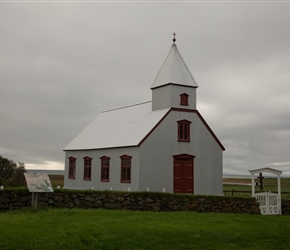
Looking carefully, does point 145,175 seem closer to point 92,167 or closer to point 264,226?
point 92,167

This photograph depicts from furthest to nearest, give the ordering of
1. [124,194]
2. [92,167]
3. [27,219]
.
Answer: [92,167]
[124,194]
[27,219]

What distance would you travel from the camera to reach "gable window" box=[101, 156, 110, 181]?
1247 inches

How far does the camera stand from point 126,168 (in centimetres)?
2895

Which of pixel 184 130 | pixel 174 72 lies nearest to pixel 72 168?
pixel 184 130

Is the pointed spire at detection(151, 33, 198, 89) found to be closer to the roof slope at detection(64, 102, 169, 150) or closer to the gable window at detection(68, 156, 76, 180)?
the roof slope at detection(64, 102, 169, 150)

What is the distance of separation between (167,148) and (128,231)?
1564 centimetres

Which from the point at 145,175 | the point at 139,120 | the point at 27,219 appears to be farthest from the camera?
the point at 139,120

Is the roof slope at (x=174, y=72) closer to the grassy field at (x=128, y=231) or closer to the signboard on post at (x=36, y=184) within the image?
the grassy field at (x=128, y=231)

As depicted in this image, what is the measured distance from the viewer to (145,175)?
1083 inches

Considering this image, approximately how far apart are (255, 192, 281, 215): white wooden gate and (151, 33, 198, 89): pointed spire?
10.5 m

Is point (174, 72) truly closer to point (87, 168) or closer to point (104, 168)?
point (104, 168)

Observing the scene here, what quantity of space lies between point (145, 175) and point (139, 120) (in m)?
6.01

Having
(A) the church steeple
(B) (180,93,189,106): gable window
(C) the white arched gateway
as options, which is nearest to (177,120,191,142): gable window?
(A) the church steeple

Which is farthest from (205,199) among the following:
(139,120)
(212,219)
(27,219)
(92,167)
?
(92,167)
